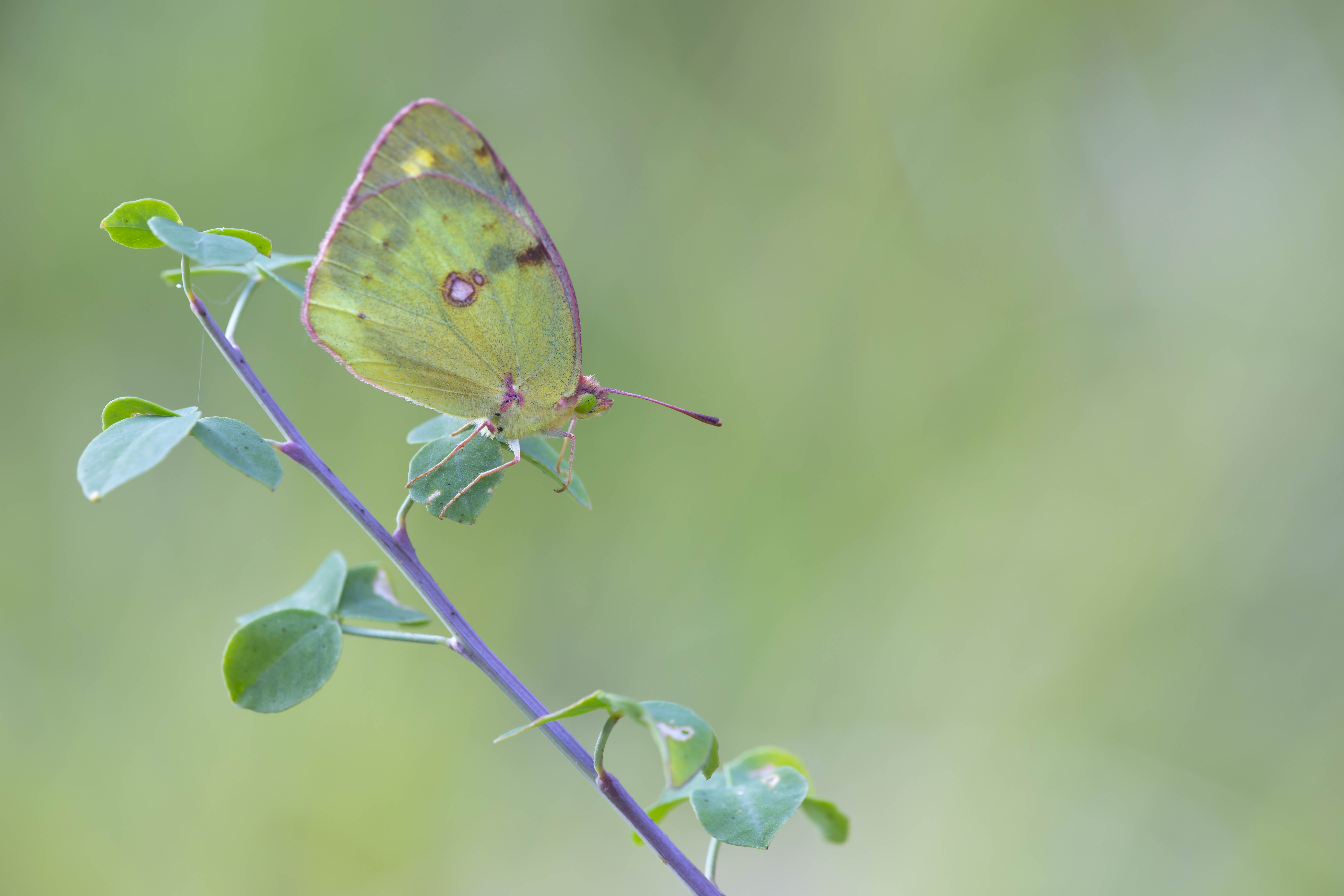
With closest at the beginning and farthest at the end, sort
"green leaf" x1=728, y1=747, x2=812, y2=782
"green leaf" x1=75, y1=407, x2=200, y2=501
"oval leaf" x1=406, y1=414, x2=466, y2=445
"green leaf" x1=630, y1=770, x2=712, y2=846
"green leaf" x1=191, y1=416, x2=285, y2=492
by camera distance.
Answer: "green leaf" x1=75, y1=407, x2=200, y2=501
"green leaf" x1=191, y1=416, x2=285, y2=492
"green leaf" x1=630, y1=770, x2=712, y2=846
"green leaf" x1=728, y1=747, x2=812, y2=782
"oval leaf" x1=406, y1=414, x2=466, y2=445

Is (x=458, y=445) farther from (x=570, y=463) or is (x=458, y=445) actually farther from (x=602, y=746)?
(x=602, y=746)

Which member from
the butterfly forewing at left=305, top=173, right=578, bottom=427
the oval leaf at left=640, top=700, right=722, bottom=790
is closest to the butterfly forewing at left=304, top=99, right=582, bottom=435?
the butterfly forewing at left=305, top=173, right=578, bottom=427

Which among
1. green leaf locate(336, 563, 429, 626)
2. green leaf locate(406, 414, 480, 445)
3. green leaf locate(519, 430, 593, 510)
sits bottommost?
green leaf locate(336, 563, 429, 626)

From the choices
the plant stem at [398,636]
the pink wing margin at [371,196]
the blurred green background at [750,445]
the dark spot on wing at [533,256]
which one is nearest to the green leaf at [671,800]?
the plant stem at [398,636]

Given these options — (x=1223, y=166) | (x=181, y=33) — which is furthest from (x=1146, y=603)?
(x=181, y=33)

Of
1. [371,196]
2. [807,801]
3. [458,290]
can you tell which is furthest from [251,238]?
[807,801]

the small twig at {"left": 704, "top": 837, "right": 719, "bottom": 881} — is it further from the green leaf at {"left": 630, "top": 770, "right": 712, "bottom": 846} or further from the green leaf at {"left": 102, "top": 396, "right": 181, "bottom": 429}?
the green leaf at {"left": 102, "top": 396, "right": 181, "bottom": 429}

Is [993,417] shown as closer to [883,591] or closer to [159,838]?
[883,591]
